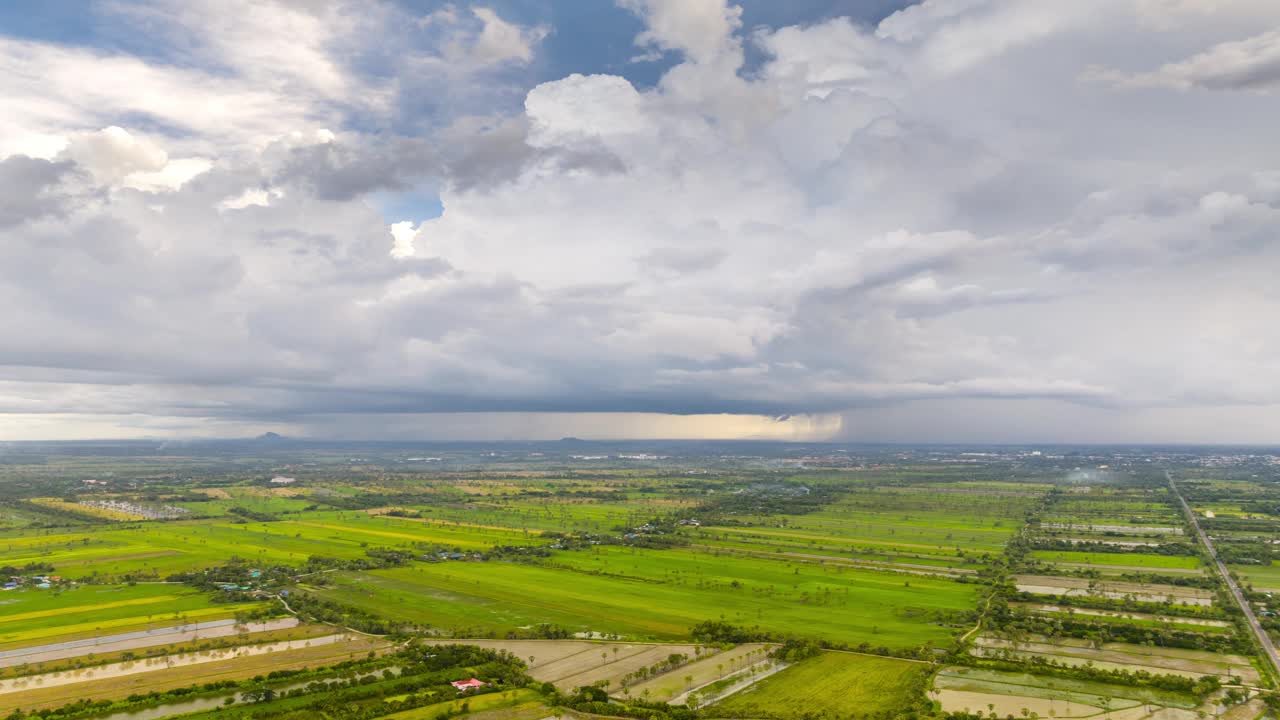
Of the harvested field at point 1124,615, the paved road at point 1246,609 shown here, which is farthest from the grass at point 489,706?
the paved road at point 1246,609

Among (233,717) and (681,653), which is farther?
(681,653)

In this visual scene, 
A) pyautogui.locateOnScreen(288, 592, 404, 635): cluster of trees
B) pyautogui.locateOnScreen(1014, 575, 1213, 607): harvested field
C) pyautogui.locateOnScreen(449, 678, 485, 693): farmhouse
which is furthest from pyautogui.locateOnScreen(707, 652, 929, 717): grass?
pyautogui.locateOnScreen(1014, 575, 1213, 607): harvested field

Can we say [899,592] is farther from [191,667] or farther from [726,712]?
[191,667]

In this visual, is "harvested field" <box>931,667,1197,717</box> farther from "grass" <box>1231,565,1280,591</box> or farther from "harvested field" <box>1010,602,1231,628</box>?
"grass" <box>1231,565,1280,591</box>

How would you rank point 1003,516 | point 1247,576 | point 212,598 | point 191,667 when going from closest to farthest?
1. point 191,667
2. point 212,598
3. point 1247,576
4. point 1003,516

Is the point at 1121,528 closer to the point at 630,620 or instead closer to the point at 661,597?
the point at 661,597

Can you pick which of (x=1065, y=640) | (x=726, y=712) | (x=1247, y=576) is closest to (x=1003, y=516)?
(x=1247, y=576)
